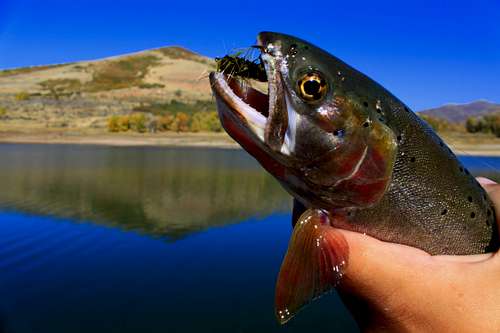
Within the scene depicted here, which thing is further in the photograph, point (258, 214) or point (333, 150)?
point (258, 214)

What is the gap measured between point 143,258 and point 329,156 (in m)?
7.24

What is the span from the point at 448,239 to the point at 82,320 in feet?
17.8

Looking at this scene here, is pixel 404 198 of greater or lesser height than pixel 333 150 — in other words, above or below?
below

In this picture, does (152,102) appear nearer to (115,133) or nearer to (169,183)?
(115,133)

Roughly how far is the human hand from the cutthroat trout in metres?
0.13

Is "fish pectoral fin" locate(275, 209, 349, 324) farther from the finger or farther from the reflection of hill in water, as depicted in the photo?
the reflection of hill in water

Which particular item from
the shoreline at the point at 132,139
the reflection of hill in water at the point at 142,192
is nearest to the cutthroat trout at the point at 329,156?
the reflection of hill in water at the point at 142,192

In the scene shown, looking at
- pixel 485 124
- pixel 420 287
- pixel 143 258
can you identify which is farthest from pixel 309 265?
pixel 485 124

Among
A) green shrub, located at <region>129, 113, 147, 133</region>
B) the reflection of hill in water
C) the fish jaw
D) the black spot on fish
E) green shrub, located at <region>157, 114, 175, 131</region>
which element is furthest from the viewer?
green shrub, located at <region>157, 114, 175, 131</region>

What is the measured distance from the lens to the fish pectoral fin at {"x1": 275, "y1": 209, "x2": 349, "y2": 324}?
103 inches

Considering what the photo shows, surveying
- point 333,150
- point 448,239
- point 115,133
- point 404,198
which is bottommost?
point 115,133

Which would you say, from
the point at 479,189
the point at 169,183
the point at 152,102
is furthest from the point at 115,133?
Result: the point at 479,189

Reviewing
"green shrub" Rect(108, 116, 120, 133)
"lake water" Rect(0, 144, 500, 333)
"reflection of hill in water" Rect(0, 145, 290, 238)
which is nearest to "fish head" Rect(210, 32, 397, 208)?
"lake water" Rect(0, 144, 500, 333)

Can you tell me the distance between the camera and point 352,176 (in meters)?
2.64
